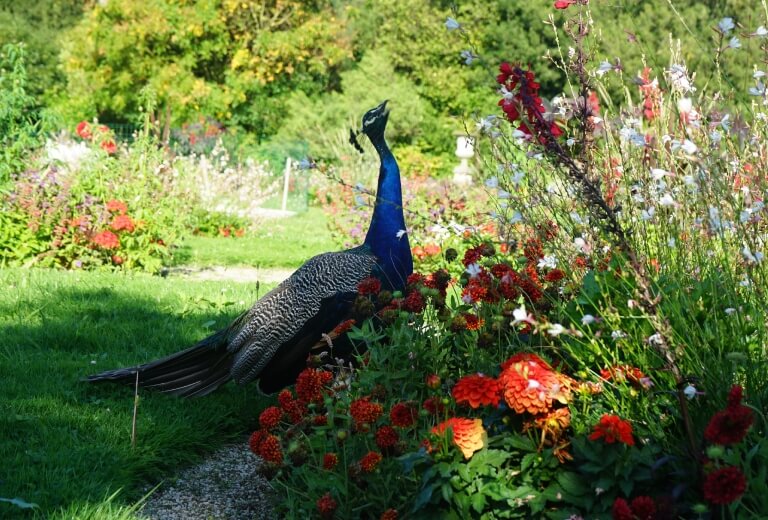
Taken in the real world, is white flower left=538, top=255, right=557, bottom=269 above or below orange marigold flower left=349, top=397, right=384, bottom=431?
above

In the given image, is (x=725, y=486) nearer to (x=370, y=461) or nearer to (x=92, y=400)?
(x=370, y=461)

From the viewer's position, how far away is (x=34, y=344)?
459cm

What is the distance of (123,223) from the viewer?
6.94m

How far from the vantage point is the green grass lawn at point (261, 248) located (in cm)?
865

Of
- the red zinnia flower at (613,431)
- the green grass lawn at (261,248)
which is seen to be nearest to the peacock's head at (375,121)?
the red zinnia flower at (613,431)

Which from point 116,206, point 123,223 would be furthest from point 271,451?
point 116,206

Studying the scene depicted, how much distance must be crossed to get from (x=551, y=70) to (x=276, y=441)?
2629cm

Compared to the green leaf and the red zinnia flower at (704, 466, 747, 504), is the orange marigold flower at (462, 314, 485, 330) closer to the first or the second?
the red zinnia flower at (704, 466, 747, 504)

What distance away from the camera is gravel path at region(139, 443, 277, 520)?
307 centimetres

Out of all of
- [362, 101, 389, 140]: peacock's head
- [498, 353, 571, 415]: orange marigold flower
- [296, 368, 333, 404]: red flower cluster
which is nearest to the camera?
[498, 353, 571, 415]: orange marigold flower

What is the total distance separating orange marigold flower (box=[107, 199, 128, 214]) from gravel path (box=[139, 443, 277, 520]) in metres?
3.97

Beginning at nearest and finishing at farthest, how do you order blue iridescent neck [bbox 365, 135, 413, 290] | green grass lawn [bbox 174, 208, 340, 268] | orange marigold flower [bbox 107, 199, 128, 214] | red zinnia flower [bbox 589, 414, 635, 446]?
red zinnia flower [bbox 589, 414, 635, 446] < blue iridescent neck [bbox 365, 135, 413, 290] < orange marigold flower [bbox 107, 199, 128, 214] < green grass lawn [bbox 174, 208, 340, 268]

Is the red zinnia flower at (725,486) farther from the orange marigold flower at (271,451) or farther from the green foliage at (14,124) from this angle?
the green foliage at (14,124)

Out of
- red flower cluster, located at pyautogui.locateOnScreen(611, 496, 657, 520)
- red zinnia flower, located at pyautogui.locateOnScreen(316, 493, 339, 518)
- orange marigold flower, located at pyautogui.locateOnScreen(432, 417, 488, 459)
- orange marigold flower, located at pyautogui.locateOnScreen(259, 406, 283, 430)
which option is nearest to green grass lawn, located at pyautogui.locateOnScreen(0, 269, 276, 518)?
orange marigold flower, located at pyautogui.locateOnScreen(259, 406, 283, 430)
